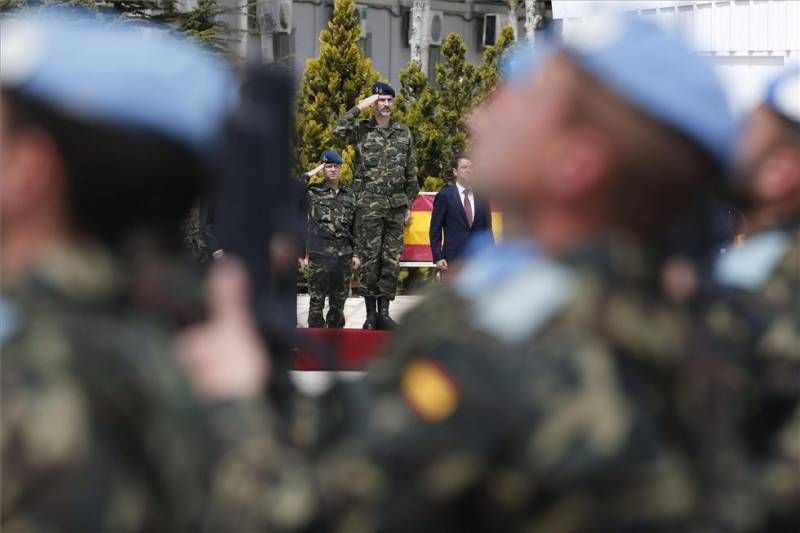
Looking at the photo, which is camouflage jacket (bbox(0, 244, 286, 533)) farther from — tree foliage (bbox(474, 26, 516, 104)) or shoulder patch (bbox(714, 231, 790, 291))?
tree foliage (bbox(474, 26, 516, 104))

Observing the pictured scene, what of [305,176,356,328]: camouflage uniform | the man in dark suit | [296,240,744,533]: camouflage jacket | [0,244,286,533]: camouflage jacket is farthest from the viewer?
[305,176,356,328]: camouflage uniform

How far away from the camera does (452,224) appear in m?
12.8

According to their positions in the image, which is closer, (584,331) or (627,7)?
(584,331)

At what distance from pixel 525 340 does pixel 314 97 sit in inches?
703

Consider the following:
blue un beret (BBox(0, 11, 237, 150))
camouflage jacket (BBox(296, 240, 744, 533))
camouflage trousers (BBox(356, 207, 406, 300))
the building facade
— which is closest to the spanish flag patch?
camouflage jacket (BBox(296, 240, 744, 533))

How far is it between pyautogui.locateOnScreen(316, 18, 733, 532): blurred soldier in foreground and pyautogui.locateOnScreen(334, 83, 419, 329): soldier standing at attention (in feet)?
37.2

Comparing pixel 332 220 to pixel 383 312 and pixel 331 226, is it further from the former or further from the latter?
pixel 383 312

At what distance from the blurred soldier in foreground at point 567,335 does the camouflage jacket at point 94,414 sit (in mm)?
214

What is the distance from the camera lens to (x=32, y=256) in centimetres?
184

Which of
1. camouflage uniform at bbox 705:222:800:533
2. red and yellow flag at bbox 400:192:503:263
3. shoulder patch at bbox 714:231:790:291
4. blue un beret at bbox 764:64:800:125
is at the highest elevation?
blue un beret at bbox 764:64:800:125

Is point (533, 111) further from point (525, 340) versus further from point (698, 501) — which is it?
point (698, 501)

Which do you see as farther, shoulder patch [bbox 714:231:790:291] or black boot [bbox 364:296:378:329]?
black boot [bbox 364:296:378:329]

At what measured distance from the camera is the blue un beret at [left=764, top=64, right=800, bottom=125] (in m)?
3.04

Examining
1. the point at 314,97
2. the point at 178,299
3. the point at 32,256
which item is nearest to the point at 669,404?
the point at 178,299
